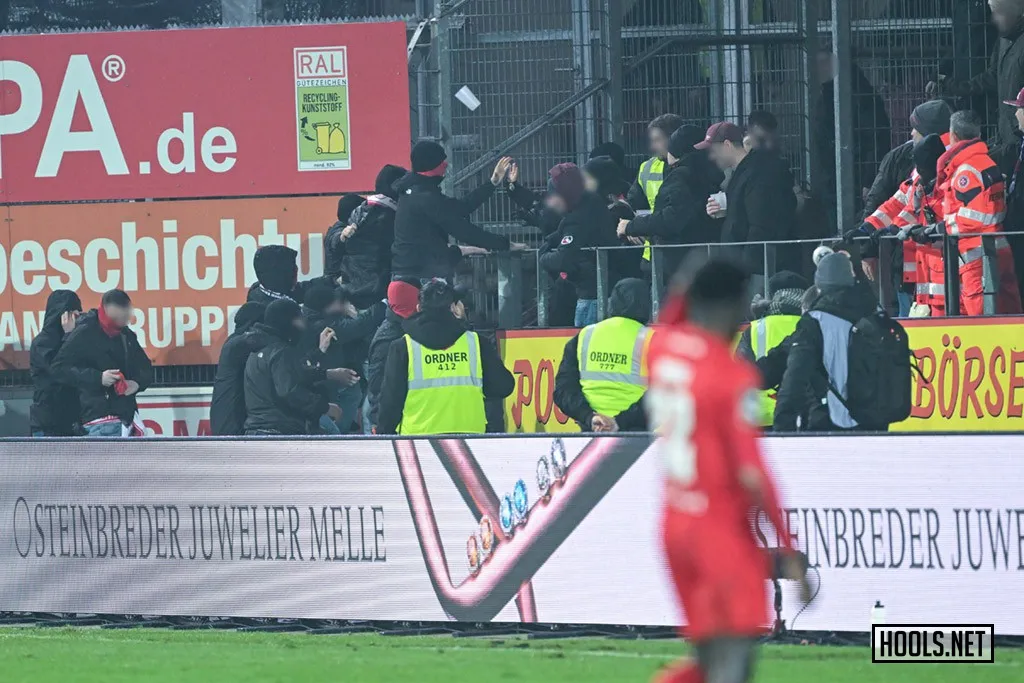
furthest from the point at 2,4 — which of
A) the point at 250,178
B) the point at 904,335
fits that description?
the point at 904,335

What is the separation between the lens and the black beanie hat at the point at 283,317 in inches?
483

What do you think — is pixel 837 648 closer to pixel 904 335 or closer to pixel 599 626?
pixel 599 626

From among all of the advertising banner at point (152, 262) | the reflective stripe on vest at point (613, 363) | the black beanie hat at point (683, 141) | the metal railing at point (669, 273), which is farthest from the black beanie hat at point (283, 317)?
the advertising banner at point (152, 262)

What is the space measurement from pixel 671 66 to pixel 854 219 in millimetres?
2420

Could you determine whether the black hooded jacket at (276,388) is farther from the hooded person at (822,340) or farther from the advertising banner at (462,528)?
the hooded person at (822,340)

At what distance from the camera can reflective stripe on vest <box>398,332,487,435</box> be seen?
37.8 ft

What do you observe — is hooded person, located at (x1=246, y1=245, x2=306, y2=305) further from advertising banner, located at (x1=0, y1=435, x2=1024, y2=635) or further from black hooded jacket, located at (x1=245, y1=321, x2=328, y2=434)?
advertising banner, located at (x1=0, y1=435, x2=1024, y2=635)

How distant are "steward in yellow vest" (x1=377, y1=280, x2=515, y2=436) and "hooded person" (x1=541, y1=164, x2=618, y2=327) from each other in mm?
1926

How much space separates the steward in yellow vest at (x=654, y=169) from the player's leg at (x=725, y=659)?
7689mm

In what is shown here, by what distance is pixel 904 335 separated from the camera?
1068cm

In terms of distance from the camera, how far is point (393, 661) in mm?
9281

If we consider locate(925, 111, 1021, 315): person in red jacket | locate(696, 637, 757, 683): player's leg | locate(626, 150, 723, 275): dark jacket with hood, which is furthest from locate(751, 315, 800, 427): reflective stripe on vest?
locate(696, 637, 757, 683): player's leg

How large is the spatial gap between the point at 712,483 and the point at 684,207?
738 cm

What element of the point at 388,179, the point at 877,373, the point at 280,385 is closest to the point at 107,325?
the point at 388,179
